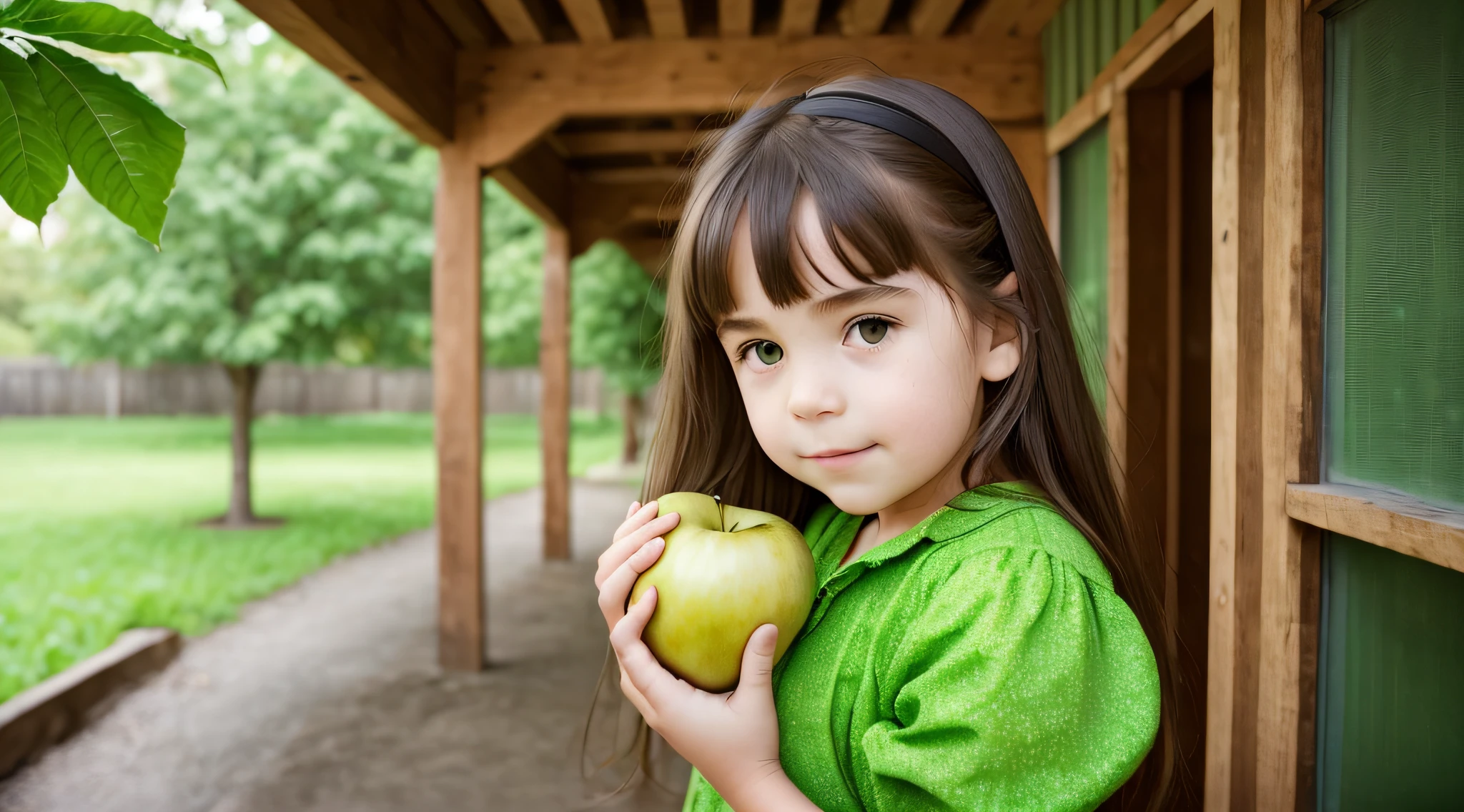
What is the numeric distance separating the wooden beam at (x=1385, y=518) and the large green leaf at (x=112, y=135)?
5.40 feet

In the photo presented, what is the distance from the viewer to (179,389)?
23.0m

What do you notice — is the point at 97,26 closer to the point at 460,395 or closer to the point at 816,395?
the point at 816,395

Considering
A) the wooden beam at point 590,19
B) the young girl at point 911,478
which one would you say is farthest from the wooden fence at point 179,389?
the young girl at point 911,478

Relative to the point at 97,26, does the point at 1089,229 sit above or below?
above

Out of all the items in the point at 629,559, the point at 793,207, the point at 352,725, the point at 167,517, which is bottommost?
the point at 352,725

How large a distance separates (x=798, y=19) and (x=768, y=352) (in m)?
3.46

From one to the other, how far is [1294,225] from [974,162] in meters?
0.96

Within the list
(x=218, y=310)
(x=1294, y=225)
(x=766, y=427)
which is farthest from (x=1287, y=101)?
(x=218, y=310)

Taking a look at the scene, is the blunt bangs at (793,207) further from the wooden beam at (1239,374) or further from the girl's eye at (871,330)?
the wooden beam at (1239,374)

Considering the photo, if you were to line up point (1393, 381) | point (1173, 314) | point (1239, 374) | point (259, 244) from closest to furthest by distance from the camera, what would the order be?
point (1393, 381)
point (1239, 374)
point (1173, 314)
point (259, 244)

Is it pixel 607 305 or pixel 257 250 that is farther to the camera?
pixel 607 305

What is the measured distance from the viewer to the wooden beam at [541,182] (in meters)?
6.04

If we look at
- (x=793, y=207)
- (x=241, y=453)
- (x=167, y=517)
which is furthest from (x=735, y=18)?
(x=167, y=517)

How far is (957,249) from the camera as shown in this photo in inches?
41.5
